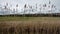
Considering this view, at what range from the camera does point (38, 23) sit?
163cm

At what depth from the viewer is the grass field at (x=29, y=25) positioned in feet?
5.18

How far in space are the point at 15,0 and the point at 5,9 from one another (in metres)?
0.16

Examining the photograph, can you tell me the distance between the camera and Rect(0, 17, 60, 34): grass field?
5.18 feet

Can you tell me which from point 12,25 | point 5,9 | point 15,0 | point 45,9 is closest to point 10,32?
point 12,25

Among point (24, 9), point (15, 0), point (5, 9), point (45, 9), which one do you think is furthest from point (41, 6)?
point (5, 9)

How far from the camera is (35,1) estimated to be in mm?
1656

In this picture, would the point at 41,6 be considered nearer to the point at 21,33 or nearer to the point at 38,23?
the point at 38,23

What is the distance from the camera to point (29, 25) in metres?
1.63

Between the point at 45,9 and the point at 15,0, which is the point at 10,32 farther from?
the point at 45,9

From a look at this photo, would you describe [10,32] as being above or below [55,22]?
below

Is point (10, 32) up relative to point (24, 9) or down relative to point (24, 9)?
down

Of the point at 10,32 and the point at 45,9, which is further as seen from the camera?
the point at 45,9

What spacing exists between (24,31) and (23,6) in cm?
30

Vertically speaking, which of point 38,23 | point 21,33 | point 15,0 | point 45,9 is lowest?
point 21,33
